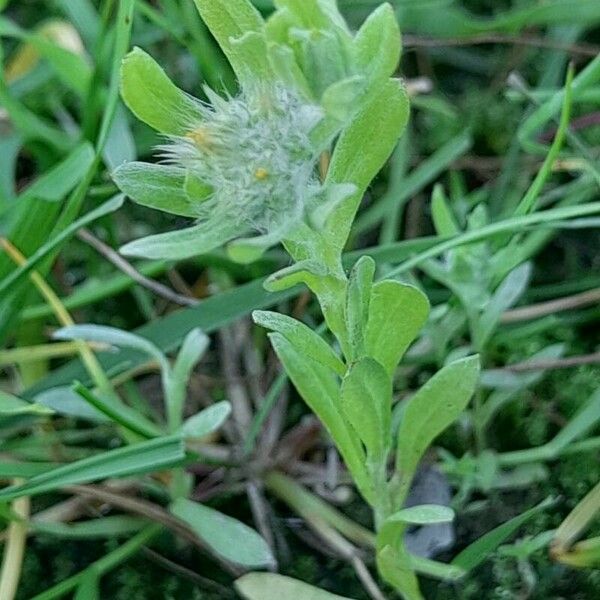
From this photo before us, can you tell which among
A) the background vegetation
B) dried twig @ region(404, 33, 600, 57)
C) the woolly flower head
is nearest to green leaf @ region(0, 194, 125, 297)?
the background vegetation

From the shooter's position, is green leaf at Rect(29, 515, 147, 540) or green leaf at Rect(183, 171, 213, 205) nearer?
green leaf at Rect(183, 171, 213, 205)

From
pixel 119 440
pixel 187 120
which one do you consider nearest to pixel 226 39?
pixel 187 120

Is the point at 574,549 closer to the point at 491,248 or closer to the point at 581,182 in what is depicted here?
the point at 491,248

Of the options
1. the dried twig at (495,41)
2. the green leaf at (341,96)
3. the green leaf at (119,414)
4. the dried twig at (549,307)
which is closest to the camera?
the green leaf at (341,96)

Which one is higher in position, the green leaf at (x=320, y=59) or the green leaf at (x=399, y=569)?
the green leaf at (x=320, y=59)

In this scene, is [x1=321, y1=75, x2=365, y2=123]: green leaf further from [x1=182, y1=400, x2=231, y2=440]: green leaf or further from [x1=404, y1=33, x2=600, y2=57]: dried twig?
[x1=404, y1=33, x2=600, y2=57]: dried twig

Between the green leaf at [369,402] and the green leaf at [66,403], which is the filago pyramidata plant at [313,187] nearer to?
the green leaf at [369,402]

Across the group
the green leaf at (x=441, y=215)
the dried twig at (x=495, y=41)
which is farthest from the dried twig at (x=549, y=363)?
the dried twig at (x=495, y=41)
